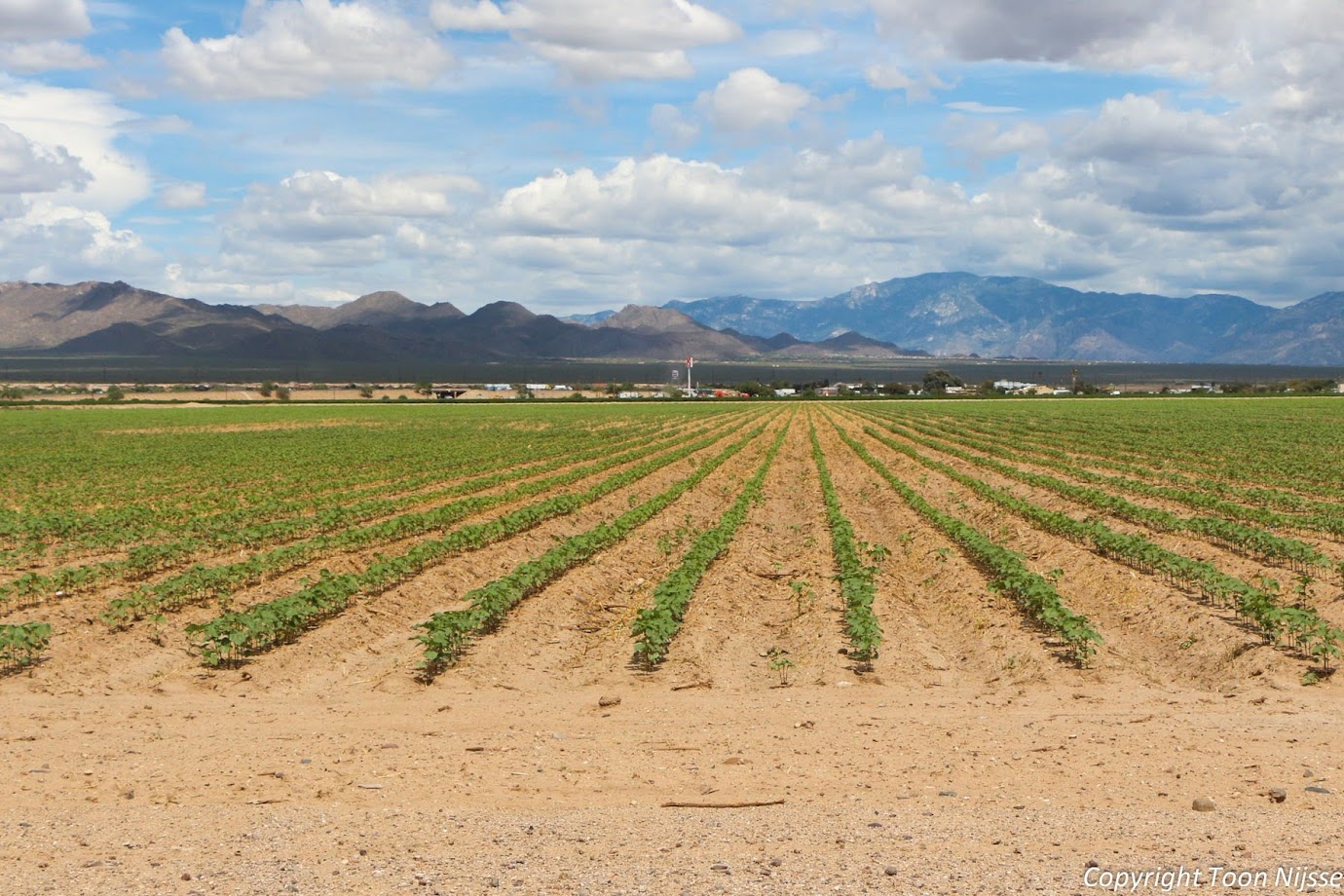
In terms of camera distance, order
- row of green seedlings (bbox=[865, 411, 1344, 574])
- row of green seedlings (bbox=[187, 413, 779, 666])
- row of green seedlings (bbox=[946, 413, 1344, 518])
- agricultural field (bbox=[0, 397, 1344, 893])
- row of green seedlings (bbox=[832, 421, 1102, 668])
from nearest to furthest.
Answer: agricultural field (bbox=[0, 397, 1344, 893])
row of green seedlings (bbox=[832, 421, 1102, 668])
row of green seedlings (bbox=[187, 413, 779, 666])
row of green seedlings (bbox=[865, 411, 1344, 574])
row of green seedlings (bbox=[946, 413, 1344, 518])

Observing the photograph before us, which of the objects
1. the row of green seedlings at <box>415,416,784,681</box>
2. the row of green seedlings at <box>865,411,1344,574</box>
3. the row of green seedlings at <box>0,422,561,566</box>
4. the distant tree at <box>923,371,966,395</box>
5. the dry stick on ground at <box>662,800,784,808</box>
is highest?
the distant tree at <box>923,371,966,395</box>

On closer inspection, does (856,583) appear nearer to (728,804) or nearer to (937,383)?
(728,804)

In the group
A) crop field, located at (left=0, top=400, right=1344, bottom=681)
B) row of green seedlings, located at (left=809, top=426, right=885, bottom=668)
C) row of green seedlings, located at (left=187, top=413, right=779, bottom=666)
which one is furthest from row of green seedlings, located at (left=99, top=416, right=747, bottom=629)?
row of green seedlings, located at (left=809, top=426, right=885, bottom=668)

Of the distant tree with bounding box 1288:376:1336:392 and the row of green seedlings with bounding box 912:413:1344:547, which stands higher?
the distant tree with bounding box 1288:376:1336:392

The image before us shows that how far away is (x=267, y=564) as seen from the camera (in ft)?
58.3

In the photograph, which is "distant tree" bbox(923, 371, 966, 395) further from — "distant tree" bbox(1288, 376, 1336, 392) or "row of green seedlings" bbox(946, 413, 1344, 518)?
"row of green seedlings" bbox(946, 413, 1344, 518)

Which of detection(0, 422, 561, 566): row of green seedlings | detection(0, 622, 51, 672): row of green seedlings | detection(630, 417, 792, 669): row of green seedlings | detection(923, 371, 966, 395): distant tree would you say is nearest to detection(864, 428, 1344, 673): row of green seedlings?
detection(630, 417, 792, 669): row of green seedlings

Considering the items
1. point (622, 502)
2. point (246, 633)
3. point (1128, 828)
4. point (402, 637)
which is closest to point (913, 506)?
point (622, 502)

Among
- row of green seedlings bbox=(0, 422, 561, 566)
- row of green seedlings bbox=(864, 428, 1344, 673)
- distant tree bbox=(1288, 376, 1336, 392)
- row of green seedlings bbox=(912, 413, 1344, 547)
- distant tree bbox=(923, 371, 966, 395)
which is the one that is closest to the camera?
row of green seedlings bbox=(864, 428, 1344, 673)

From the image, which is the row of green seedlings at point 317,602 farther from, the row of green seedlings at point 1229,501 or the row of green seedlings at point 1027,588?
the row of green seedlings at point 1229,501

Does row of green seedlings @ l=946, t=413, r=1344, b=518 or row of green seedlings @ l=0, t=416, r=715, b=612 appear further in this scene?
A: row of green seedlings @ l=946, t=413, r=1344, b=518

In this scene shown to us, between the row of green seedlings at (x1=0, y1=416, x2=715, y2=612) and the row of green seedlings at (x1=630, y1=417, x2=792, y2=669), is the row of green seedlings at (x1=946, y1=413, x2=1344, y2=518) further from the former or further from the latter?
the row of green seedlings at (x1=0, y1=416, x2=715, y2=612)

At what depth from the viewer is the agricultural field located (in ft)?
23.7

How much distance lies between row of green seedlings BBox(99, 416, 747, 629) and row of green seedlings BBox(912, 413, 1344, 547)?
15.6m
